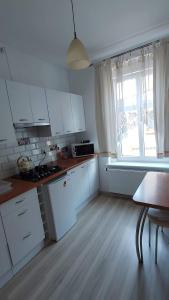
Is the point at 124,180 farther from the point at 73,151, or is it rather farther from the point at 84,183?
the point at 73,151

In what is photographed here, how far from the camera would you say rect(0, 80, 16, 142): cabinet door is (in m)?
1.84

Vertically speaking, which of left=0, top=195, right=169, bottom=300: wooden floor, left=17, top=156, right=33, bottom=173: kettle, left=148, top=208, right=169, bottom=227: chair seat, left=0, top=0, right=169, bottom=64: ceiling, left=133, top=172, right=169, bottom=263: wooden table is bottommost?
left=0, top=195, right=169, bottom=300: wooden floor

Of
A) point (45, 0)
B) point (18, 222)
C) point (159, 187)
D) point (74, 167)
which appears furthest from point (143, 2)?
point (18, 222)

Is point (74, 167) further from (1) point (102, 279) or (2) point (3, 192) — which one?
(1) point (102, 279)

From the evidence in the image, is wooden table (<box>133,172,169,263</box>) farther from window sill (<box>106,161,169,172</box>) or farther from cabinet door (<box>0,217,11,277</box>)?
cabinet door (<box>0,217,11,277</box>)

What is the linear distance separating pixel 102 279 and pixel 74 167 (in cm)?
142

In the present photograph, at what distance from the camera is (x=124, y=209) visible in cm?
269

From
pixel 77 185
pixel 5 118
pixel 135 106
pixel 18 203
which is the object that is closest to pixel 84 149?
pixel 77 185

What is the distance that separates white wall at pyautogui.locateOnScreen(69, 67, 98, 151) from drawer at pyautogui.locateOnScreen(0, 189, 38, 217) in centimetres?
176

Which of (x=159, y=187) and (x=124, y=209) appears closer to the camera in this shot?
(x=159, y=187)

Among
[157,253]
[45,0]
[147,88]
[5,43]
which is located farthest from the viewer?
[147,88]

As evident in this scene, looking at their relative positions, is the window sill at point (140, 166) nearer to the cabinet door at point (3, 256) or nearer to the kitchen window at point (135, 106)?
the kitchen window at point (135, 106)

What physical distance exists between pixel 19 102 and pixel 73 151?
1351 millimetres

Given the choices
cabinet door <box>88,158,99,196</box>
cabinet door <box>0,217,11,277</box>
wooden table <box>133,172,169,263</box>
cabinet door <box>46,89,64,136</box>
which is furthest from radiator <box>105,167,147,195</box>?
cabinet door <box>0,217,11,277</box>
